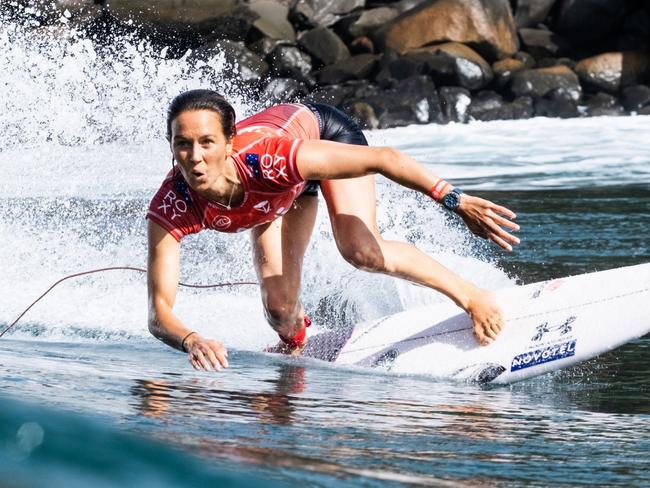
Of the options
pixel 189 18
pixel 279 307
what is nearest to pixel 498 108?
pixel 189 18

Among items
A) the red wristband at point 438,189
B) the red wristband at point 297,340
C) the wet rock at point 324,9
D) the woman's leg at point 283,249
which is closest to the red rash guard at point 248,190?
the red wristband at point 438,189

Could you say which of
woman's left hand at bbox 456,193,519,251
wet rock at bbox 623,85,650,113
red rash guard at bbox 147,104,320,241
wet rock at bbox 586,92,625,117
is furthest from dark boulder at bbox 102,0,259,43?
woman's left hand at bbox 456,193,519,251

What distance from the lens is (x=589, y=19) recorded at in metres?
23.3

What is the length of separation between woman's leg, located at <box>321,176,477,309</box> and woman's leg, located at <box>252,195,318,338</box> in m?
Answer: 0.33

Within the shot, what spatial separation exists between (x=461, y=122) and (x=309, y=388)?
15.8 m

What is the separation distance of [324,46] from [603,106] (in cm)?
546

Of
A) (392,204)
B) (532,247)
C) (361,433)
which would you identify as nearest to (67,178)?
(392,204)

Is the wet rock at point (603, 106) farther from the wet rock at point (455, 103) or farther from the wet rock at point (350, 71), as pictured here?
the wet rock at point (350, 71)

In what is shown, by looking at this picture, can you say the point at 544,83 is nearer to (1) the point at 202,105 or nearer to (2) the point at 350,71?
(2) the point at 350,71

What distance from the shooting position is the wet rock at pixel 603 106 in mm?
20672

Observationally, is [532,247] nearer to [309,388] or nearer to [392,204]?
[392,204]

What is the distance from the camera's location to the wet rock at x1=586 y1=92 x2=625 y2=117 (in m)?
20.7

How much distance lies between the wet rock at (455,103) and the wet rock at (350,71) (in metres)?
1.92

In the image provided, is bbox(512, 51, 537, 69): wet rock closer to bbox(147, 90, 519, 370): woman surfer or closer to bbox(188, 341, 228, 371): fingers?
bbox(147, 90, 519, 370): woman surfer
